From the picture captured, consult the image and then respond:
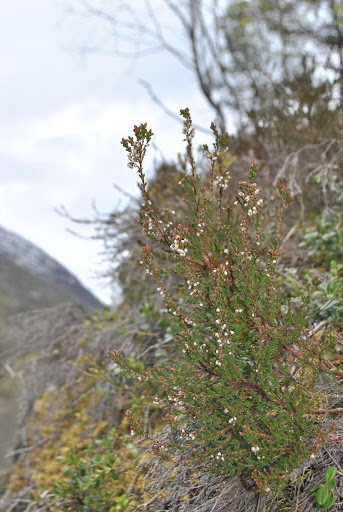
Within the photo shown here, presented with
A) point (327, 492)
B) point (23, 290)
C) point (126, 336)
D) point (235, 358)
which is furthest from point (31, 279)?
point (327, 492)

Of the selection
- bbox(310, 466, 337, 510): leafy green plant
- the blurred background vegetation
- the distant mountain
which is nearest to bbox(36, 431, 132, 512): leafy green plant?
the blurred background vegetation

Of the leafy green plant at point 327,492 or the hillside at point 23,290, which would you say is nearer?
the leafy green plant at point 327,492

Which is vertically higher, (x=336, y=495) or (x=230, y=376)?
(x=230, y=376)

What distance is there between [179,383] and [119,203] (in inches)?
120

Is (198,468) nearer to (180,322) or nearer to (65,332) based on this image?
(180,322)

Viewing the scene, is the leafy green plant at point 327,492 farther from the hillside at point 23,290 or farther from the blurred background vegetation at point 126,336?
the hillside at point 23,290

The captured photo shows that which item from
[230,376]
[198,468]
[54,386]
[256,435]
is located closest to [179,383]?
[230,376]

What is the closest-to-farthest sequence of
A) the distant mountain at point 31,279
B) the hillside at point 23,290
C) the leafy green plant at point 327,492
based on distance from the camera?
the leafy green plant at point 327,492 → the hillside at point 23,290 → the distant mountain at point 31,279

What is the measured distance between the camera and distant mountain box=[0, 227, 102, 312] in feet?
18.2

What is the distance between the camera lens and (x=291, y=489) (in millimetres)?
1610

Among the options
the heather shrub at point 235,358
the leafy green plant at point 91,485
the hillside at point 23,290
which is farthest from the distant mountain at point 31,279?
the heather shrub at point 235,358

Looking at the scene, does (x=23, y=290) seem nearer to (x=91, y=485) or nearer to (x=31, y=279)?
(x=31, y=279)

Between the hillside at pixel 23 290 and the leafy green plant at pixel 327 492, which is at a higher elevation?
the hillside at pixel 23 290

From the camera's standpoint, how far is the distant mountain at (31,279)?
18.2 ft
